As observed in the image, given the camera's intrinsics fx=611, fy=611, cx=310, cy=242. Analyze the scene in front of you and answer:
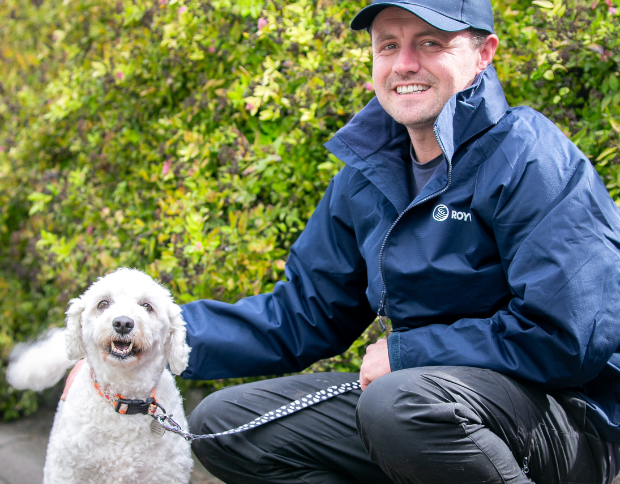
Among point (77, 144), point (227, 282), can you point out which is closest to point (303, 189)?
point (227, 282)

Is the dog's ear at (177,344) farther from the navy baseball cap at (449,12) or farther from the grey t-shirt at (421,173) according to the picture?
the navy baseball cap at (449,12)

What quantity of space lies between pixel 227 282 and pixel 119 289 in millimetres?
783

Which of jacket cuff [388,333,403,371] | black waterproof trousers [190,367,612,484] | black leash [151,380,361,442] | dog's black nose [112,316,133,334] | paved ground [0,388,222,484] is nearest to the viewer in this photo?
black waterproof trousers [190,367,612,484]

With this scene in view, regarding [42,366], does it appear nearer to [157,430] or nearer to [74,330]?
[74,330]

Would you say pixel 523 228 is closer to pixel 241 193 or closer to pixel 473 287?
pixel 473 287

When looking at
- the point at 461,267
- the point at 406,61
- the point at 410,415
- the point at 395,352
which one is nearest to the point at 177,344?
the point at 395,352

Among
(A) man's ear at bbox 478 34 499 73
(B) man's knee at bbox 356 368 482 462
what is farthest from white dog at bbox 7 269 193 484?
(A) man's ear at bbox 478 34 499 73

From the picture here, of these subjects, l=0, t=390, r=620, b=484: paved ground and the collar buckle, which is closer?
the collar buckle

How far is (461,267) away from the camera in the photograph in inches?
70.1

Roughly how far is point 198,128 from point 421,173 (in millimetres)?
1517

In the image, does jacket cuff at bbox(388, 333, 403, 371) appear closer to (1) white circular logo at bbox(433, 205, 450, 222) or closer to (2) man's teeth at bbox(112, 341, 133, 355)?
(1) white circular logo at bbox(433, 205, 450, 222)

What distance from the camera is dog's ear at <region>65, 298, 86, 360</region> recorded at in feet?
6.64

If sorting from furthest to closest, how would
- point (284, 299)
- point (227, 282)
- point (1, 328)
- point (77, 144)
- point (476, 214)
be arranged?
point (1, 328), point (77, 144), point (227, 282), point (284, 299), point (476, 214)

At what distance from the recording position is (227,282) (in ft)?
9.08
